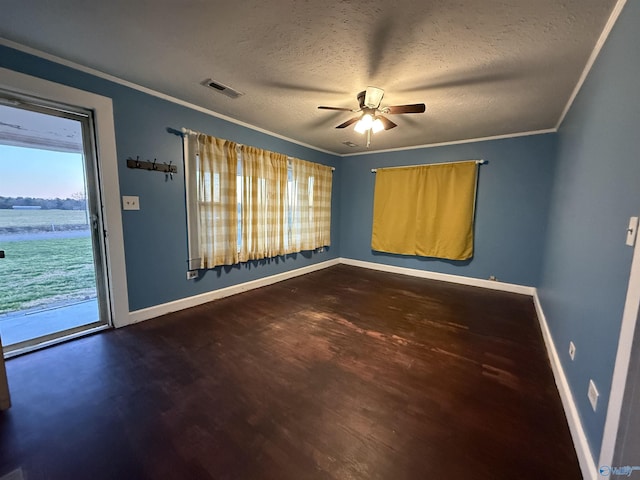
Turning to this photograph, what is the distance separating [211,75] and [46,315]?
300cm

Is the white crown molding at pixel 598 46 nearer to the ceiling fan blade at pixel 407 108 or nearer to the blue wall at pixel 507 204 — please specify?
the ceiling fan blade at pixel 407 108

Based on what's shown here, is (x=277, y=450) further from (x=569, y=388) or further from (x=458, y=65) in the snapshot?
(x=458, y=65)

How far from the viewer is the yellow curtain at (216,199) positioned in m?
3.01

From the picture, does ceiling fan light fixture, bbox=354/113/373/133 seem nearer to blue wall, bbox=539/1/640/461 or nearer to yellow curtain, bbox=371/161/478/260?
blue wall, bbox=539/1/640/461

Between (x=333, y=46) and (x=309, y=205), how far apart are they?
2972mm

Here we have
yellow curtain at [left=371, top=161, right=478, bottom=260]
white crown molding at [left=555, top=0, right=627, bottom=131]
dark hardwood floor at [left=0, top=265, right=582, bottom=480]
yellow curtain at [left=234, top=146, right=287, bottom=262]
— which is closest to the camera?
dark hardwood floor at [left=0, top=265, right=582, bottom=480]

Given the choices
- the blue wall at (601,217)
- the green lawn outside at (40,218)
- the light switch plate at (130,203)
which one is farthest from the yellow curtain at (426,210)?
the green lawn outside at (40,218)

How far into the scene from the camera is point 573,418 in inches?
55.2

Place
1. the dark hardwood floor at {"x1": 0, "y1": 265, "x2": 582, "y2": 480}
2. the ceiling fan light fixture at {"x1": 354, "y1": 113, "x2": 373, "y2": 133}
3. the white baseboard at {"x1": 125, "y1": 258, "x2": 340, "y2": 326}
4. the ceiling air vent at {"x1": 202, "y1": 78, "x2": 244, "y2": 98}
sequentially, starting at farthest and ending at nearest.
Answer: the white baseboard at {"x1": 125, "y1": 258, "x2": 340, "y2": 326}
the ceiling fan light fixture at {"x1": 354, "y1": 113, "x2": 373, "y2": 133}
the ceiling air vent at {"x1": 202, "y1": 78, "x2": 244, "y2": 98}
the dark hardwood floor at {"x1": 0, "y1": 265, "x2": 582, "y2": 480}

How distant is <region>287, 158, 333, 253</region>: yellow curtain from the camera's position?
4.30 metres

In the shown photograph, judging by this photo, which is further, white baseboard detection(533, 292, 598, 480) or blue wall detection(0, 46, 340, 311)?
blue wall detection(0, 46, 340, 311)

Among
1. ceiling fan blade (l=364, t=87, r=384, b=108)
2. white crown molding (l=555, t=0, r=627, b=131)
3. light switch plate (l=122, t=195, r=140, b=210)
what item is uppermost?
white crown molding (l=555, t=0, r=627, b=131)

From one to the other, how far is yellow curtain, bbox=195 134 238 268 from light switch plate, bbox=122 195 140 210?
2.02 feet

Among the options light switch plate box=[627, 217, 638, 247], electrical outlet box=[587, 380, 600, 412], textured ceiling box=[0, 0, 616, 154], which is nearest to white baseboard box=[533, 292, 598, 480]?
electrical outlet box=[587, 380, 600, 412]
